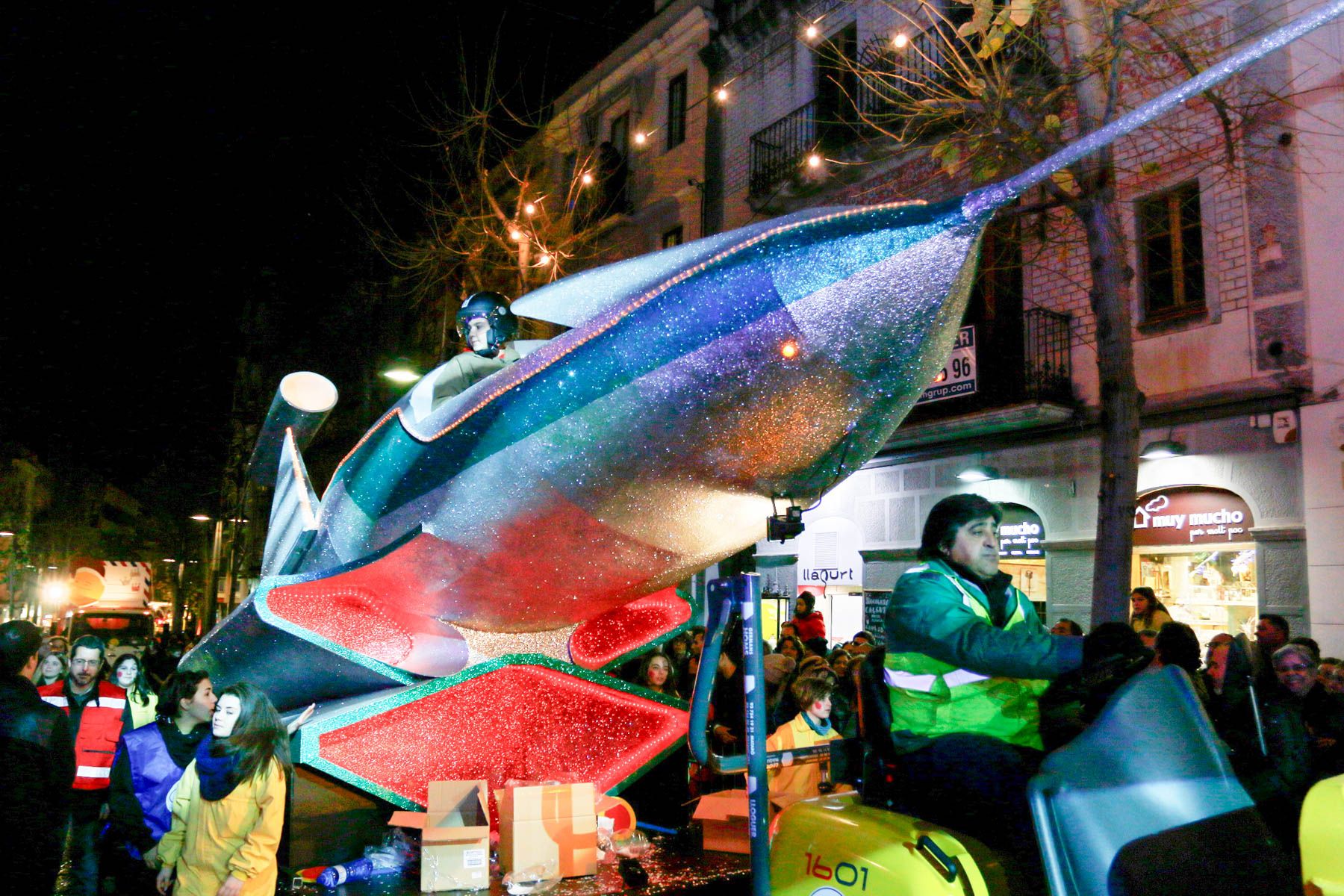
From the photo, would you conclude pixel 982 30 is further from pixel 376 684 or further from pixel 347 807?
pixel 347 807

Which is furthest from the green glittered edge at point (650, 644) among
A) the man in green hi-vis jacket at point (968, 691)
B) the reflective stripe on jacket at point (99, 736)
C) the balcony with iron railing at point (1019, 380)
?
the balcony with iron railing at point (1019, 380)

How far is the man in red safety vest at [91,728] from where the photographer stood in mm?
4816

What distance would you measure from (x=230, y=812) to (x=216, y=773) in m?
0.15

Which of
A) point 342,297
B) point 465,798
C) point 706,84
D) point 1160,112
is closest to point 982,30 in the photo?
point 1160,112

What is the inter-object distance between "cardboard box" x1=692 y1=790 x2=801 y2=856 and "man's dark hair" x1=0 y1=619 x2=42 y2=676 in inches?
131

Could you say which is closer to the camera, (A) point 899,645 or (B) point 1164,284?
(A) point 899,645

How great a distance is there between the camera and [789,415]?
10.8 ft

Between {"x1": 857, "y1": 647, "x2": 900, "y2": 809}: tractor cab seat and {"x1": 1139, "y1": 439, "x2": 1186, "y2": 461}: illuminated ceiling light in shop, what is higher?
{"x1": 1139, "y1": 439, "x2": 1186, "y2": 461}: illuminated ceiling light in shop

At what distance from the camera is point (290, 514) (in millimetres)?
5648

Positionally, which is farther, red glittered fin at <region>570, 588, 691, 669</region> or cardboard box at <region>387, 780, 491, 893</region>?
red glittered fin at <region>570, 588, 691, 669</region>

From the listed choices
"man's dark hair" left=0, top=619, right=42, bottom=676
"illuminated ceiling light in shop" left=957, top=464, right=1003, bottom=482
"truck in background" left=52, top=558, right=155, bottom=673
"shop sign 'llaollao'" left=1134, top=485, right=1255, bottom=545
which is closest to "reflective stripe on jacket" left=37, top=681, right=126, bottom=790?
"man's dark hair" left=0, top=619, right=42, bottom=676

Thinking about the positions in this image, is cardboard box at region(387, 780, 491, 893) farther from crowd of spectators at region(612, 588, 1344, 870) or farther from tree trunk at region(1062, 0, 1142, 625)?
tree trunk at region(1062, 0, 1142, 625)

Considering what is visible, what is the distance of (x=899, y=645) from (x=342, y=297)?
24584mm

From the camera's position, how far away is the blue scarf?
3.72 metres
